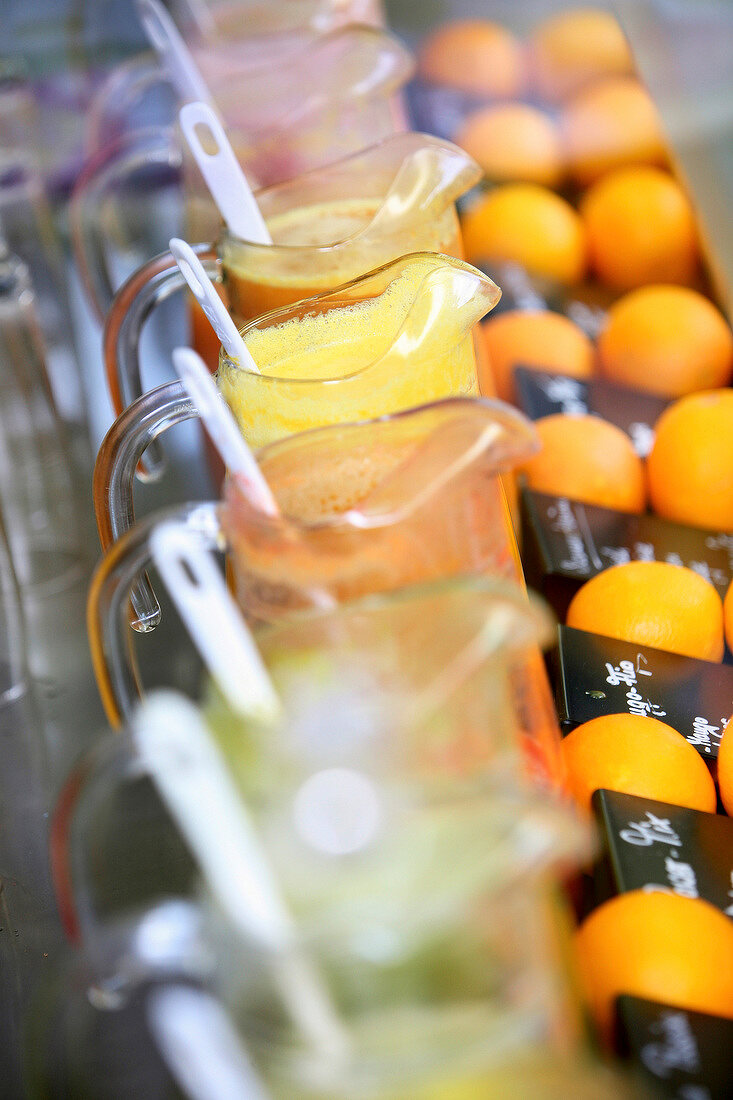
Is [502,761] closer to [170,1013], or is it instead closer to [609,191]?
[170,1013]

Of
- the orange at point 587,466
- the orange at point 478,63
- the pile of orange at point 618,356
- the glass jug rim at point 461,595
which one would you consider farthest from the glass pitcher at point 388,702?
the orange at point 478,63

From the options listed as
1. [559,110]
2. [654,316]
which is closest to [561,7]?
[559,110]

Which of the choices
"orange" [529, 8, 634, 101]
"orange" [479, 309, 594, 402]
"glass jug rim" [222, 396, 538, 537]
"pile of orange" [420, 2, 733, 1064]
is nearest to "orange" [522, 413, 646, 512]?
"pile of orange" [420, 2, 733, 1064]

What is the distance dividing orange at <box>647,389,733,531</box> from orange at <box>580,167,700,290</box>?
27 centimetres

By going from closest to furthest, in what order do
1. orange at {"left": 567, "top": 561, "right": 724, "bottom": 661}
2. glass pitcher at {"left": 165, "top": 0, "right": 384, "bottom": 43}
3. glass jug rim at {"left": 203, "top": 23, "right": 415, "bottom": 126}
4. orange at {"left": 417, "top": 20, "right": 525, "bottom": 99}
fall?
orange at {"left": 567, "top": 561, "right": 724, "bottom": 661}, glass jug rim at {"left": 203, "top": 23, "right": 415, "bottom": 126}, glass pitcher at {"left": 165, "top": 0, "right": 384, "bottom": 43}, orange at {"left": 417, "top": 20, "right": 525, "bottom": 99}

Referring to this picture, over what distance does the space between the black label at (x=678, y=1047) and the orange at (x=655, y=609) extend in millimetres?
236

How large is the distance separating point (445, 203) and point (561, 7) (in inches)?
32.6

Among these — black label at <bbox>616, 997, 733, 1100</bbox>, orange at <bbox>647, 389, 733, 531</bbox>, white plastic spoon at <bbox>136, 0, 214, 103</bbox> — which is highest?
white plastic spoon at <bbox>136, 0, 214, 103</bbox>

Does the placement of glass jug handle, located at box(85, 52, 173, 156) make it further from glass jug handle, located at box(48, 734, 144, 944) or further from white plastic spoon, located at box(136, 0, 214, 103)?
glass jug handle, located at box(48, 734, 144, 944)

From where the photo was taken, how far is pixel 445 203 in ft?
2.10

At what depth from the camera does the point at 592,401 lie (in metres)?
0.84

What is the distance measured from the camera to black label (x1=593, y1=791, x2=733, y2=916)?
442 millimetres

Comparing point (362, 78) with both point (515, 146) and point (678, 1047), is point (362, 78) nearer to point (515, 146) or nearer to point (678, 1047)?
point (515, 146)

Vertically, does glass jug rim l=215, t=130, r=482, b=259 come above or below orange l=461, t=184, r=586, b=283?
above
